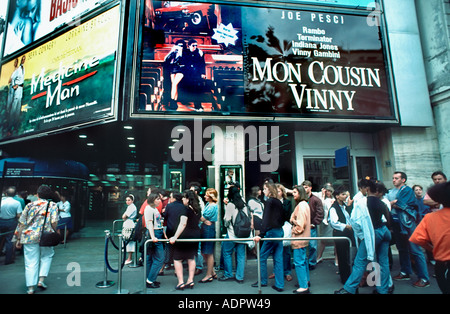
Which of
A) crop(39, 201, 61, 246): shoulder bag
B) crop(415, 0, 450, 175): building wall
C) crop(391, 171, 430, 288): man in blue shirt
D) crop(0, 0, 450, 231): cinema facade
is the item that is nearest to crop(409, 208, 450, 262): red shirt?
crop(391, 171, 430, 288): man in blue shirt

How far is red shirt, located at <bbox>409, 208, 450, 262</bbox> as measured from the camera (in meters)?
3.13

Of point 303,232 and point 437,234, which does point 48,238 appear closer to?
point 303,232

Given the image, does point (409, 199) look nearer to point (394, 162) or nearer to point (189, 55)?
point (394, 162)

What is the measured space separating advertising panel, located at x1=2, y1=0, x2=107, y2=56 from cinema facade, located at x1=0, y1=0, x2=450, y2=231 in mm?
97

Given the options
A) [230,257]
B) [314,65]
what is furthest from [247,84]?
[230,257]

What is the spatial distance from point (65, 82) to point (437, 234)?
1129cm

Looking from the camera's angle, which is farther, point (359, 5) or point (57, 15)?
point (57, 15)

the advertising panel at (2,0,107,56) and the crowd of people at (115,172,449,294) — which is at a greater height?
the advertising panel at (2,0,107,56)

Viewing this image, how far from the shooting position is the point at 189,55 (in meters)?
8.49

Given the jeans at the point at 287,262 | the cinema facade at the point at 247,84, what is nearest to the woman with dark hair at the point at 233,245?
the jeans at the point at 287,262

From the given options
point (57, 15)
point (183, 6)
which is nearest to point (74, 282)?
point (183, 6)

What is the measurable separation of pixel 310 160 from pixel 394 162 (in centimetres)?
279

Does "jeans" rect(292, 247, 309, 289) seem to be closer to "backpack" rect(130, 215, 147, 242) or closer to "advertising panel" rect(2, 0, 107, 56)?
"backpack" rect(130, 215, 147, 242)

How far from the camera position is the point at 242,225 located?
5.44 m
